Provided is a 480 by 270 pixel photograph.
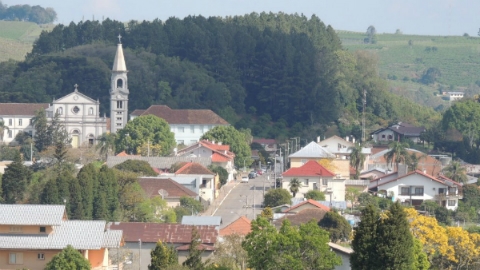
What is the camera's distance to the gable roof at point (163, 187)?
69875 millimetres

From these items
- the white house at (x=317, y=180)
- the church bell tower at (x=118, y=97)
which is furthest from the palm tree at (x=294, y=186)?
the church bell tower at (x=118, y=97)

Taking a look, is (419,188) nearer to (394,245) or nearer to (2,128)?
(394,245)

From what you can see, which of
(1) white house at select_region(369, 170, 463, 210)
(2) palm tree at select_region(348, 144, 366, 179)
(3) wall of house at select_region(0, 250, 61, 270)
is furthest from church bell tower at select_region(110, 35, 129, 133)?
(3) wall of house at select_region(0, 250, 61, 270)

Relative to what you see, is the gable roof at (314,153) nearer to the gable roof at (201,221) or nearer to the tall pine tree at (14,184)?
the tall pine tree at (14,184)

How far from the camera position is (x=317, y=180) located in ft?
257

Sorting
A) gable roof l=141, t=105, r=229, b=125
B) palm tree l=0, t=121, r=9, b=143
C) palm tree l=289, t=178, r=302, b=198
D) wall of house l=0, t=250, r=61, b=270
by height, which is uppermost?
gable roof l=141, t=105, r=229, b=125

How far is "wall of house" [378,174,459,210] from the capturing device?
76.9 metres

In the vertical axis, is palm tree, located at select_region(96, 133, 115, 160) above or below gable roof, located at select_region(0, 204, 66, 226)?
above

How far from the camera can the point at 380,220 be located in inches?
1649

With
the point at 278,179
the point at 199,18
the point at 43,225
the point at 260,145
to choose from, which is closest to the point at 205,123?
the point at 260,145

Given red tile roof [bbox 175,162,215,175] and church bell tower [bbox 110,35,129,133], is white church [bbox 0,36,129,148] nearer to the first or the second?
church bell tower [bbox 110,35,129,133]

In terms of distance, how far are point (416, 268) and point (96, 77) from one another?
8752cm

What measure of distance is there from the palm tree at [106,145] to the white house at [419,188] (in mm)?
22628

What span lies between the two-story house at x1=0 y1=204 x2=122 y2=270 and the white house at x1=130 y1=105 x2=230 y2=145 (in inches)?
2513
